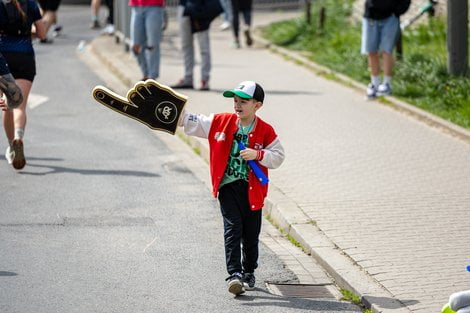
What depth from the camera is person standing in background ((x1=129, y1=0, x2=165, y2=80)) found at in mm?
16438

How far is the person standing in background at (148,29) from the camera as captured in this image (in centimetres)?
1644

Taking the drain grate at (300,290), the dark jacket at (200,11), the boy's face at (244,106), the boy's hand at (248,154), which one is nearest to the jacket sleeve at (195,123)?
the boy's face at (244,106)

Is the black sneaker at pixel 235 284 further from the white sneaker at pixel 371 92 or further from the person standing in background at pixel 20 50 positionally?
the white sneaker at pixel 371 92

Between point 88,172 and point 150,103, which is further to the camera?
point 88,172

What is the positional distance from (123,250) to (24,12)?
3.36 meters

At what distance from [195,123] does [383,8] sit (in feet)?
25.9

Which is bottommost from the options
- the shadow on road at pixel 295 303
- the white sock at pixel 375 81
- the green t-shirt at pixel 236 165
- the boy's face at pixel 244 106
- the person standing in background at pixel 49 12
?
the person standing in background at pixel 49 12

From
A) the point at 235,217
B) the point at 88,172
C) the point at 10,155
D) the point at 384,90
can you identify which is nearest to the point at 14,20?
the point at 10,155

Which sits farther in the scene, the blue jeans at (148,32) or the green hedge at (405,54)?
the blue jeans at (148,32)

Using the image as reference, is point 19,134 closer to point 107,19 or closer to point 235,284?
point 235,284

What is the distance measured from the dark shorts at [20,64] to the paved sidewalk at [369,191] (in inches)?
88.2

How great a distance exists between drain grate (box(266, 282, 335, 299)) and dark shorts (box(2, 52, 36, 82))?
4270 millimetres

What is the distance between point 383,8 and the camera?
49.9 ft

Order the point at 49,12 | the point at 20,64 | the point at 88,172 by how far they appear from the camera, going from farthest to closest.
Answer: the point at 49,12 < the point at 88,172 < the point at 20,64
